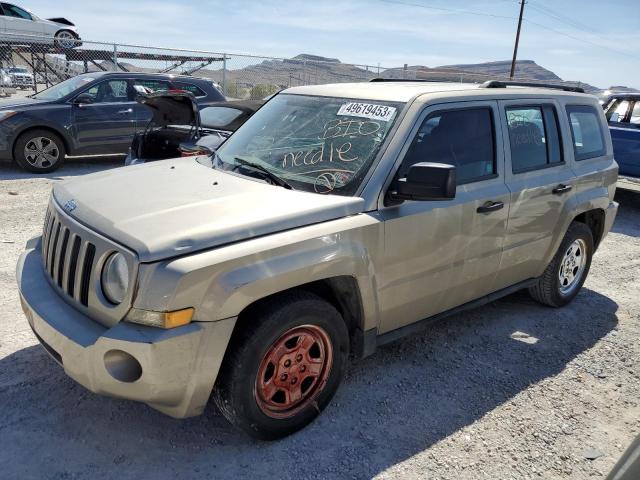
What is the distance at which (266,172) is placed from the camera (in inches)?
129

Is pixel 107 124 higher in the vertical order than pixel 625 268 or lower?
higher

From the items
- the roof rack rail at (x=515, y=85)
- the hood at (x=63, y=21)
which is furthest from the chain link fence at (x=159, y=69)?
the roof rack rail at (x=515, y=85)

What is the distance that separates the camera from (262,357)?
267 cm

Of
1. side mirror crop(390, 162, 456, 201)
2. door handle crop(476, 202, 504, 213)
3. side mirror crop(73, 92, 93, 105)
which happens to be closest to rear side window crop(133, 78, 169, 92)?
side mirror crop(73, 92, 93, 105)

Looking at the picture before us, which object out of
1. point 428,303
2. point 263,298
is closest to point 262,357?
point 263,298

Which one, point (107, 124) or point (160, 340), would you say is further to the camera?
point (107, 124)

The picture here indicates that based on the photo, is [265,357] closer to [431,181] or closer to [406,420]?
[406,420]

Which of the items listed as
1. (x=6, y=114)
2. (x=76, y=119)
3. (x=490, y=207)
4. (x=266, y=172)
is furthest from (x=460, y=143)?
(x=6, y=114)

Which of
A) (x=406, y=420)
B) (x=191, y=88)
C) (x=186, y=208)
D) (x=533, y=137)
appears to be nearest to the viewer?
(x=186, y=208)

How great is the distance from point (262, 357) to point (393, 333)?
3.38 ft

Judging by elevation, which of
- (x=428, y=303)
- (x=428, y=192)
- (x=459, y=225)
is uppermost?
(x=428, y=192)

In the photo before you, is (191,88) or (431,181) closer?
(431,181)

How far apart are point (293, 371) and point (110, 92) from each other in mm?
8434

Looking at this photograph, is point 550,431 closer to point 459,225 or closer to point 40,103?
point 459,225
